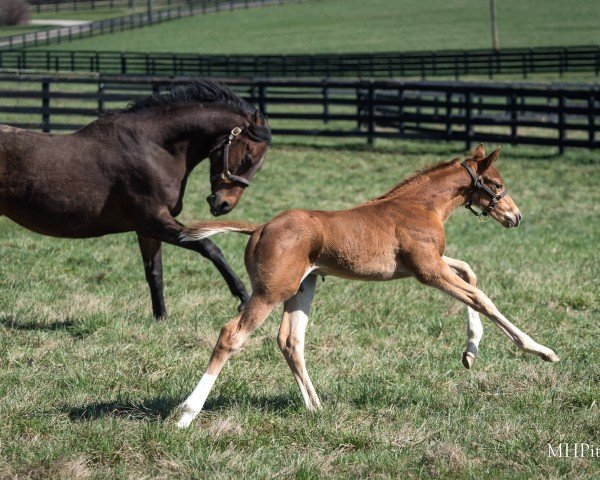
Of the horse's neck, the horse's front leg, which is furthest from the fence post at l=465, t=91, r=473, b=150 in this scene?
the horse's neck

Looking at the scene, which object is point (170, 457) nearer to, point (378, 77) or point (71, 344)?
point (71, 344)

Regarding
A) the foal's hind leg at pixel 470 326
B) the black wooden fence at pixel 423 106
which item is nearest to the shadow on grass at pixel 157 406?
the foal's hind leg at pixel 470 326

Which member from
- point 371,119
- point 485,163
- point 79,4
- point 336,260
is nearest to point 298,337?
point 336,260

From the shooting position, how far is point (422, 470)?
4.39m

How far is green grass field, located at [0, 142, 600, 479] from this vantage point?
4.48 m

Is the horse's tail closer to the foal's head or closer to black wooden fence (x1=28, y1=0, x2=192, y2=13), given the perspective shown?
the foal's head

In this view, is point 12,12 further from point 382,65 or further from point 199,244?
point 199,244

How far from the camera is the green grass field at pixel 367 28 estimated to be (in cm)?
5669

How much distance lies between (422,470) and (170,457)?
117cm

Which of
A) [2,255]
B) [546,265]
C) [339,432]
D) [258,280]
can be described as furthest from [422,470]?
[2,255]

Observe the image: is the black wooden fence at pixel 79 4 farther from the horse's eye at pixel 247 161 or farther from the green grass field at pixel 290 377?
the horse's eye at pixel 247 161

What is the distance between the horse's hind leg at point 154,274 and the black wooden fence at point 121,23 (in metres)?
55.7

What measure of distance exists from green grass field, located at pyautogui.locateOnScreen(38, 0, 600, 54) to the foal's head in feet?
157

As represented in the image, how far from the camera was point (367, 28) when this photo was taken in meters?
65.0
